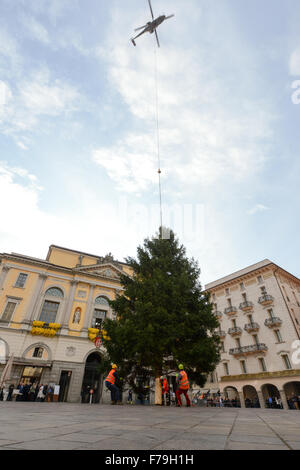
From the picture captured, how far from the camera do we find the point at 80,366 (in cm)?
2683

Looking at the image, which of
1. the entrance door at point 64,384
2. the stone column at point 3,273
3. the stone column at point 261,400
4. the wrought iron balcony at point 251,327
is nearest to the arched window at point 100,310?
the entrance door at point 64,384

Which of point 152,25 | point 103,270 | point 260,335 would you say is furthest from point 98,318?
point 152,25

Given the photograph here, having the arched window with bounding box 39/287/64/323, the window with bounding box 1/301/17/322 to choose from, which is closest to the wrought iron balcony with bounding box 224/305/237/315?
the arched window with bounding box 39/287/64/323

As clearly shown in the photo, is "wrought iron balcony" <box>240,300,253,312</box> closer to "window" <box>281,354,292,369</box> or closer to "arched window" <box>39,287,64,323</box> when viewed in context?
"window" <box>281,354,292,369</box>

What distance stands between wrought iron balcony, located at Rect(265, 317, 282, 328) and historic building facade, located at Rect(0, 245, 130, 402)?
1986 centimetres

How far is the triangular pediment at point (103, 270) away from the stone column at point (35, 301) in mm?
4153

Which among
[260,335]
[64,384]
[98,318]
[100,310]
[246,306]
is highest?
[246,306]

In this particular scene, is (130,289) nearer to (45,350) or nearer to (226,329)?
(45,350)

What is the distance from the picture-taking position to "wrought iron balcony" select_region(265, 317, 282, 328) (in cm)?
3275

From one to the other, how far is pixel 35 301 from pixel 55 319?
2939 millimetres

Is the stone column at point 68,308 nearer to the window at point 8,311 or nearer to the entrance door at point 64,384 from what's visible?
the entrance door at point 64,384

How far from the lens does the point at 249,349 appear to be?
112 ft

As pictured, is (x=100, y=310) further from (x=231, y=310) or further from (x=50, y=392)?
(x=231, y=310)

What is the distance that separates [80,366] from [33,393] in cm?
504
